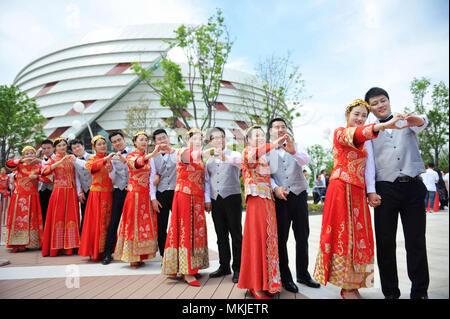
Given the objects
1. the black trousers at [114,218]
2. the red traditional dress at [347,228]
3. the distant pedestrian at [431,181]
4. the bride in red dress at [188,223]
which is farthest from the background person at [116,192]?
the distant pedestrian at [431,181]

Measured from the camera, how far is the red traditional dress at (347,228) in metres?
2.29

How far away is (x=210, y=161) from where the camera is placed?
3174 millimetres

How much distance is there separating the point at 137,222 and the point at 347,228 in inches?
97.9

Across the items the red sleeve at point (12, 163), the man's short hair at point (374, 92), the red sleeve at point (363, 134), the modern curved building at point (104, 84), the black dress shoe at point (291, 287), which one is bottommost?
the black dress shoe at point (291, 287)

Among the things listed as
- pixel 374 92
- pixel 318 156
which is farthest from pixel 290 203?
pixel 318 156

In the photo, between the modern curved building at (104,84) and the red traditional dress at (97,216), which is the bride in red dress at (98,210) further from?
the modern curved building at (104,84)

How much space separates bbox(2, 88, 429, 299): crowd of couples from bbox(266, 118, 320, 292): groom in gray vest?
10 millimetres

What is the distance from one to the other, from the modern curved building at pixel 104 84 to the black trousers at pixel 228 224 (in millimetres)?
21327

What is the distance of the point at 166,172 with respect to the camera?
12.3 ft

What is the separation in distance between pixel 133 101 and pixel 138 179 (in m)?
26.3

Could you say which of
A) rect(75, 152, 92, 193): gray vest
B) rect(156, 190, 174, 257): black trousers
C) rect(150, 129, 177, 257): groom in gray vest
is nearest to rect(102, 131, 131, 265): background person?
rect(150, 129, 177, 257): groom in gray vest

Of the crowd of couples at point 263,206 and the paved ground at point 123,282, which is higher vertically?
the crowd of couples at point 263,206

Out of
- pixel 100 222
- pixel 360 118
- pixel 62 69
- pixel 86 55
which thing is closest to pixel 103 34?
pixel 86 55
